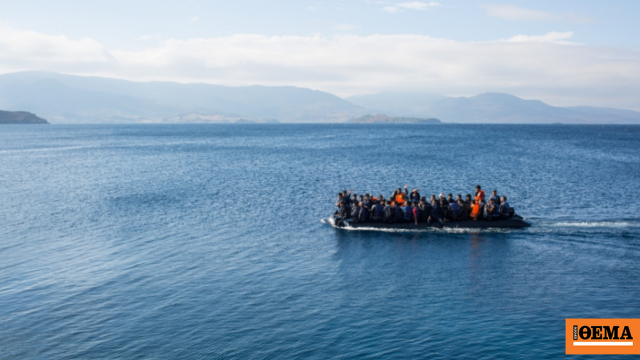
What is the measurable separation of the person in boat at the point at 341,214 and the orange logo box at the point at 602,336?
20.0 meters

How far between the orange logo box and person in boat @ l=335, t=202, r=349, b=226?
2001 centimetres

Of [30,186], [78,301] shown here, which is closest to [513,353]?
[78,301]

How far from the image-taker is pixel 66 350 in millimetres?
19656

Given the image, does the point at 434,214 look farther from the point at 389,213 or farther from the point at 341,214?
the point at 341,214

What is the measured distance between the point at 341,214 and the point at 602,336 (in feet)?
71.9

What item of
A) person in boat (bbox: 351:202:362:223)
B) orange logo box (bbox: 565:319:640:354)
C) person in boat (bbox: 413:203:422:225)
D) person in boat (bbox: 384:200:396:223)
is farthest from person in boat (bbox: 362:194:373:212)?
orange logo box (bbox: 565:319:640:354)

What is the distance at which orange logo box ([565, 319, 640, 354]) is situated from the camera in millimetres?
19016

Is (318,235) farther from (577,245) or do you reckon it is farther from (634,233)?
(634,233)

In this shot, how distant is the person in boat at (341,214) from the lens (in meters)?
38.7

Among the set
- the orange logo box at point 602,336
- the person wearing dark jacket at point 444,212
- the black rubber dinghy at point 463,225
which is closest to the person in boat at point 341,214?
the black rubber dinghy at point 463,225

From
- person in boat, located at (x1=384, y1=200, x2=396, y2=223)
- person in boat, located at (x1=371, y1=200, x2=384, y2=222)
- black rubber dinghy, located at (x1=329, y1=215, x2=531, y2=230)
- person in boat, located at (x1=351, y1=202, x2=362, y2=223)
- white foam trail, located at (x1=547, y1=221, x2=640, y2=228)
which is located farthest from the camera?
person in boat, located at (x1=351, y1=202, x2=362, y2=223)

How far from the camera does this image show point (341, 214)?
129 ft

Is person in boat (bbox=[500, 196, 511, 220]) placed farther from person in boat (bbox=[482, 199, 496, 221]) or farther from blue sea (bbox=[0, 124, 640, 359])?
blue sea (bbox=[0, 124, 640, 359])

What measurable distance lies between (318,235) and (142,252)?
1184cm
